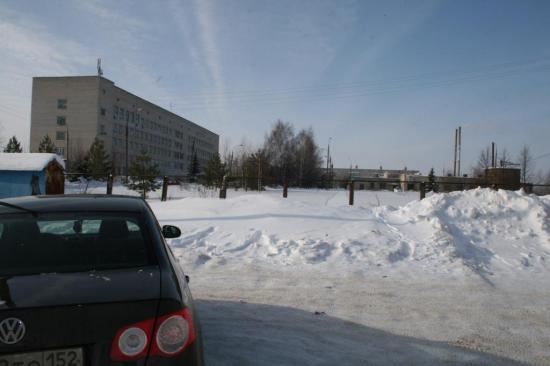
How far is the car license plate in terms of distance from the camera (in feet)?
6.02

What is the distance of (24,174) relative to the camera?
1306cm

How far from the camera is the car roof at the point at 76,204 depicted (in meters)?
3.06

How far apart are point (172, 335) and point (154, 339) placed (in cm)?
9

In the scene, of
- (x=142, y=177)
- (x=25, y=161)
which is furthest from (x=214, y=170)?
(x=25, y=161)

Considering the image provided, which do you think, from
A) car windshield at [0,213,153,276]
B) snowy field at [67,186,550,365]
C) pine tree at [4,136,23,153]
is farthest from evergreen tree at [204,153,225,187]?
pine tree at [4,136,23,153]

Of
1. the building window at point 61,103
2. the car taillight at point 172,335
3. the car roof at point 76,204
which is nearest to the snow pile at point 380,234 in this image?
the car roof at point 76,204

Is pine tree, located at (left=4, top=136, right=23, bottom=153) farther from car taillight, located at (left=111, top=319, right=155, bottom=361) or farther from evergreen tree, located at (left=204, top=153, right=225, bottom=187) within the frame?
car taillight, located at (left=111, top=319, right=155, bottom=361)

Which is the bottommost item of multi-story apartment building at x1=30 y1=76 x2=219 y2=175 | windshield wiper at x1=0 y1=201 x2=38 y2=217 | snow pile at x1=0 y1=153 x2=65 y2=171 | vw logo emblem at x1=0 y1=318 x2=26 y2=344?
vw logo emblem at x1=0 y1=318 x2=26 y2=344

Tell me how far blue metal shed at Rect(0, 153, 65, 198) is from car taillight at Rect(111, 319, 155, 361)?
1295cm

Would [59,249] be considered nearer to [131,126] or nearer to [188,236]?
[188,236]

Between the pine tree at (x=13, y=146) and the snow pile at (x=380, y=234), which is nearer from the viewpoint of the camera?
the snow pile at (x=380, y=234)

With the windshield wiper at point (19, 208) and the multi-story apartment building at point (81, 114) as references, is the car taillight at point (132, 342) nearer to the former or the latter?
the windshield wiper at point (19, 208)

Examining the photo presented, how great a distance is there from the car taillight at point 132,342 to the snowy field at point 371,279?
172 cm

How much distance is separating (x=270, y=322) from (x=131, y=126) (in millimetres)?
86665
